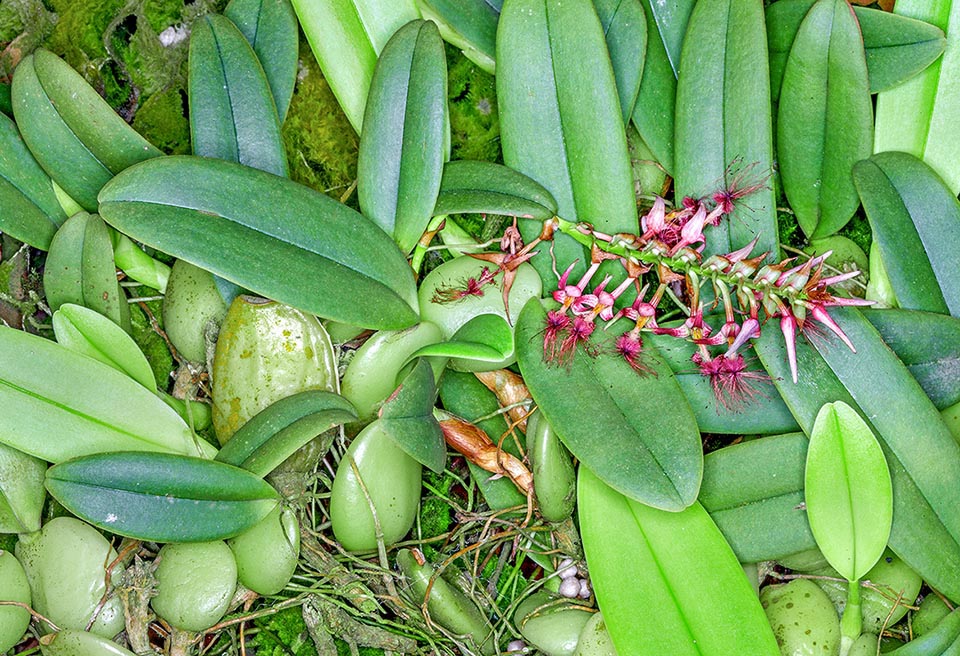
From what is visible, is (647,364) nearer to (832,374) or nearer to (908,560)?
(832,374)

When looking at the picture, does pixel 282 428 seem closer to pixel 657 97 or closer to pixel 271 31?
pixel 271 31

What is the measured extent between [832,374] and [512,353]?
47 cm

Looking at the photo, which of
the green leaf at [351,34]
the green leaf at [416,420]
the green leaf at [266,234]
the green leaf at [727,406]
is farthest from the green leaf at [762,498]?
the green leaf at [351,34]

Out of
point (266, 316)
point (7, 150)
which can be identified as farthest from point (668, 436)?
point (7, 150)

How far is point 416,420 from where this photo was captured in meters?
1.27

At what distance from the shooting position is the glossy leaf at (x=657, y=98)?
4.85 ft

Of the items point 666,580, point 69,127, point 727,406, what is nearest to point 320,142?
point 69,127

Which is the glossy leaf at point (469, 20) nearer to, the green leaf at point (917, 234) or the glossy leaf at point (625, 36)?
the glossy leaf at point (625, 36)

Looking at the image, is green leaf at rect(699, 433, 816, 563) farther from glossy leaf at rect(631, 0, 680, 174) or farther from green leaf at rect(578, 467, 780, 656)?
glossy leaf at rect(631, 0, 680, 174)

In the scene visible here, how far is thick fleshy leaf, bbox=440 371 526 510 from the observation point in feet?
4.72

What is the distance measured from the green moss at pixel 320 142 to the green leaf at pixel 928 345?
0.86 metres

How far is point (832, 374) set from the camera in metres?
1.34

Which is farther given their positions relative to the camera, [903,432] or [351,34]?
[351,34]

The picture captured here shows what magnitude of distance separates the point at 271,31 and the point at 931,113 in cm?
107
